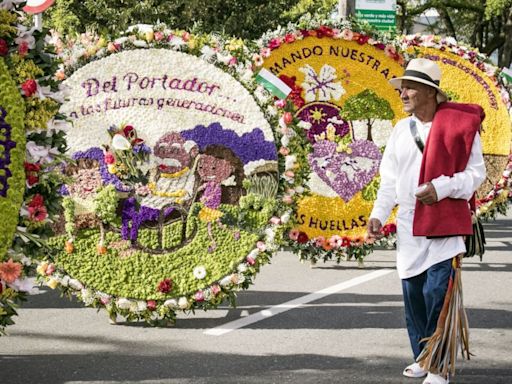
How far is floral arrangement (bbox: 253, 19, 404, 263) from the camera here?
1080 centimetres

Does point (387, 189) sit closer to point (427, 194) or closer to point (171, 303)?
point (427, 194)

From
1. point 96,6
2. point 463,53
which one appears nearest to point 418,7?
point 96,6

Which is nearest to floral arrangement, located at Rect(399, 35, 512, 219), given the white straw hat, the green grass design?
the green grass design

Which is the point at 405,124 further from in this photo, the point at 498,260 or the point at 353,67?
the point at 498,260

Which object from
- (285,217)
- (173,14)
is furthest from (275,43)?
(173,14)

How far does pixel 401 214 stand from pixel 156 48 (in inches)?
101

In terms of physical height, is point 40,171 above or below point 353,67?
below

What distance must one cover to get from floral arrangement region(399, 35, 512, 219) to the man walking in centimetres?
586

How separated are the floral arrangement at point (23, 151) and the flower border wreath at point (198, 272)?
1.86m

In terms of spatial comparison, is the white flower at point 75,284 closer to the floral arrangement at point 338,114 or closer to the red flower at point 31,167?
the red flower at point 31,167

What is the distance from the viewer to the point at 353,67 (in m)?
10.9

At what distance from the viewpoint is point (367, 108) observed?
11.0 meters

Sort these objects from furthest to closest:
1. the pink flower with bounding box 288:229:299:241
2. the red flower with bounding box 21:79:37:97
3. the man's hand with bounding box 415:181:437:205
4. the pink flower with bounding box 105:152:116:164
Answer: the pink flower with bounding box 288:229:299:241 < the pink flower with bounding box 105:152:116:164 < the man's hand with bounding box 415:181:437:205 < the red flower with bounding box 21:79:37:97

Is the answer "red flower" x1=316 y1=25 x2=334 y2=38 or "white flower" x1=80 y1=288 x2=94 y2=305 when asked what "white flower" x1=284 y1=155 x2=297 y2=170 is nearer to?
"white flower" x1=80 y1=288 x2=94 y2=305
